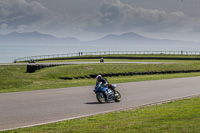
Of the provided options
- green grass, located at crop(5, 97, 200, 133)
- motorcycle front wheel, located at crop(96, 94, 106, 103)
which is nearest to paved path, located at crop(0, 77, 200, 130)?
motorcycle front wheel, located at crop(96, 94, 106, 103)

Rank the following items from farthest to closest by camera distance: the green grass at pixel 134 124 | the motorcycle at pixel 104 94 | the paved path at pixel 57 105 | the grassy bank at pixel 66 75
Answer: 1. the grassy bank at pixel 66 75
2. the motorcycle at pixel 104 94
3. the paved path at pixel 57 105
4. the green grass at pixel 134 124

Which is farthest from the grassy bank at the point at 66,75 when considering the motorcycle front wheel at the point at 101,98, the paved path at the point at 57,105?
the motorcycle front wheel at the point at 101,98

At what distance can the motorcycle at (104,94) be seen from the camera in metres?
15.1

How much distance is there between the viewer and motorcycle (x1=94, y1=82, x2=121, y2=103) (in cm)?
1509

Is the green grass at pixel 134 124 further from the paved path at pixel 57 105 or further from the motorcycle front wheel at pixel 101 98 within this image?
the motorcycle front wheel at pixel 101 98

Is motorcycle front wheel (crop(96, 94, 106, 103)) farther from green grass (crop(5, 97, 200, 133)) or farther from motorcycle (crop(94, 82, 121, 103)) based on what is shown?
green grass (crop(5, 97, 200, 133))

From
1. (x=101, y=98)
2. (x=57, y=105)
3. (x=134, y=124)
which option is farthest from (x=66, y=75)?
(x=134, y=124)

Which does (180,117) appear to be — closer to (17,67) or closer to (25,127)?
(25,127)

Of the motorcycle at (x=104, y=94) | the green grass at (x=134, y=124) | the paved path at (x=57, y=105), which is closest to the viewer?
the green grass at (x=134, y=124)

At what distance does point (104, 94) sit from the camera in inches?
601

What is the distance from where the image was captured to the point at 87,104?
1473 cm

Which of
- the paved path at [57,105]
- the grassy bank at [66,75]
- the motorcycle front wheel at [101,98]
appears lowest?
the paved path at [57,105]

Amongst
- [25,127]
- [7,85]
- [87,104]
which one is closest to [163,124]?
[25,127]

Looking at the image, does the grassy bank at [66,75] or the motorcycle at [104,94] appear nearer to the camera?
the motorcycle at [104,94]
